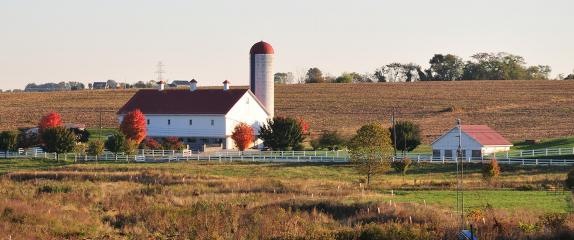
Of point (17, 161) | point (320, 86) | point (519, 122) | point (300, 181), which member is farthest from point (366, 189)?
point (320, 86)

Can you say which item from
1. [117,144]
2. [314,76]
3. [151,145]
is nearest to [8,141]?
[117,144]

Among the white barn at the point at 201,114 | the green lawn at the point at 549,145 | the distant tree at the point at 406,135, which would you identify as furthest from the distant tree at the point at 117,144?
the green lawn at the point at 549,145

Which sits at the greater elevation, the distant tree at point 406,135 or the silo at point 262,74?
the silo at point 262,74

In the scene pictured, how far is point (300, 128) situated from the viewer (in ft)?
245

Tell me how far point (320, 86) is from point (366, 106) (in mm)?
28622

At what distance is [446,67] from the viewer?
184250mm

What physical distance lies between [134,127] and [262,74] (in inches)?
668

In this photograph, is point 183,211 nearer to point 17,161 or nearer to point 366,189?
Answer: point 366,189

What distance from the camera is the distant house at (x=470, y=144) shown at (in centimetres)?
6438

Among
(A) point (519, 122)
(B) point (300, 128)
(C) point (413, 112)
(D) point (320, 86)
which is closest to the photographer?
(B) point (300, 128)

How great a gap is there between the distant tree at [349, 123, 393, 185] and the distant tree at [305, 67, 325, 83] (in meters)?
123

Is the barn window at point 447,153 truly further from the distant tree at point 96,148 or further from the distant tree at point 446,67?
the distant tree at point 446,67

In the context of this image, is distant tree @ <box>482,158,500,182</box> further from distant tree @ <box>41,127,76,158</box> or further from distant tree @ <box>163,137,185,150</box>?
distant tree @ <box>41,127,76,158</box>

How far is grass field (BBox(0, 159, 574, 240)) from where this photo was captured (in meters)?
31.0
